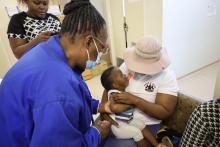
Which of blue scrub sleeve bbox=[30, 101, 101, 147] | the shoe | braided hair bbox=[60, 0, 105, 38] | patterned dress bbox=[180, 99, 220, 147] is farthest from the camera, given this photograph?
the shoe

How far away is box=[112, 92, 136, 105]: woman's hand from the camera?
1.26 meters

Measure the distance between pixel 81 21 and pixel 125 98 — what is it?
639mm

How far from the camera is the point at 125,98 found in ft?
4.14

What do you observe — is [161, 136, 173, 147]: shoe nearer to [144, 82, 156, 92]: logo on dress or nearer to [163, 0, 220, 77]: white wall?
[144, 82, 156, 92]: logo on dress

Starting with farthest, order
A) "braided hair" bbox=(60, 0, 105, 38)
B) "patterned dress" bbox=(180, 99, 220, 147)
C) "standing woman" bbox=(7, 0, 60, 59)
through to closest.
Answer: "standing woman" bbox=(7, 0, 60, 59), "patterned dress" bbox=(180, 99, 220, 147), "braided hair" bbox=(60, 0, 105, 38)

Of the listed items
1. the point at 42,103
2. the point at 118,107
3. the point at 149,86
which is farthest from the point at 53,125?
the point at 149,86

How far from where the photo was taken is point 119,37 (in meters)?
3.51

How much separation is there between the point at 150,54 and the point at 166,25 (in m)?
1.46

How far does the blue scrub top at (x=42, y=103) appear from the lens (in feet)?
2.14

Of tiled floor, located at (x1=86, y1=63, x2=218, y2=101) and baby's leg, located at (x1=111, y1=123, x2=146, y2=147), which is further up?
baby's leg, located at (x1=111, y1=123, x2=146, y2=147)

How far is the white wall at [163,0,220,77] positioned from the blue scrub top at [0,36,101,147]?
6.77 feet

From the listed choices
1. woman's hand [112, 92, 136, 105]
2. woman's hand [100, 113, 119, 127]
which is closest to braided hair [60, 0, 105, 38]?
woman's hand [112, 92, 136, 105]

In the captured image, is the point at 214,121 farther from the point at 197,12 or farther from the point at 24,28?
the point at 197,12

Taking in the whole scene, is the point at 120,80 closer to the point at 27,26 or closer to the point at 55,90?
the point at 55,90
